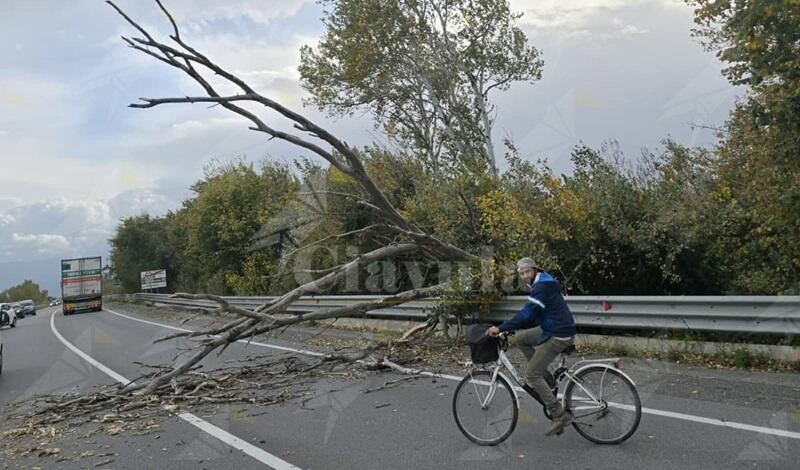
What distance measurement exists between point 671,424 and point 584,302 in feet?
14.9

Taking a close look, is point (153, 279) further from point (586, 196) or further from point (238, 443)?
point (238, 443)

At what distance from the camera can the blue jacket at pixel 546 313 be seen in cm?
603

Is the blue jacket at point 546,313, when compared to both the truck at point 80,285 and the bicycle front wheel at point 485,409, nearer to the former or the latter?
the bicycle front wheel at point 485,409

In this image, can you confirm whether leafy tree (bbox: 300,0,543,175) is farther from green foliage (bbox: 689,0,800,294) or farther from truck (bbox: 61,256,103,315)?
truck (bbox: 61,256,103,315)

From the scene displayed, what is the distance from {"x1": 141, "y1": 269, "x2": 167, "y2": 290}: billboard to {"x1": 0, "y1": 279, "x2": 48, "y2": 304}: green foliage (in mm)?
114476

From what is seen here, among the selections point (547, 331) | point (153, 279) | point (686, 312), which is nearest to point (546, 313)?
point (547, 331)

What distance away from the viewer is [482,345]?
6.24 metres

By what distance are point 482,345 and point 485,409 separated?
1.92 feet

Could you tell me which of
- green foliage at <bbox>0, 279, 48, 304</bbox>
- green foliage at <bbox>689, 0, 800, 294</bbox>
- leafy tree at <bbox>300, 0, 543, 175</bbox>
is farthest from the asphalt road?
green foliage at <bbox>0, 279, 48, 304</bbox>

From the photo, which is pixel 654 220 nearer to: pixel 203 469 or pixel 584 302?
pixel 584 302

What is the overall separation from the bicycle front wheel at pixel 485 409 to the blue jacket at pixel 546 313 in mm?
577

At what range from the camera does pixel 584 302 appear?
1072 centimetres

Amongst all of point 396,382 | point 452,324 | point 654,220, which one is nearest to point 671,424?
point 396,382

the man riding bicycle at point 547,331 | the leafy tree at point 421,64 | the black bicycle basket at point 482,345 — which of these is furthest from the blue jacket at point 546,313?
the leafy tree at point 421,64
